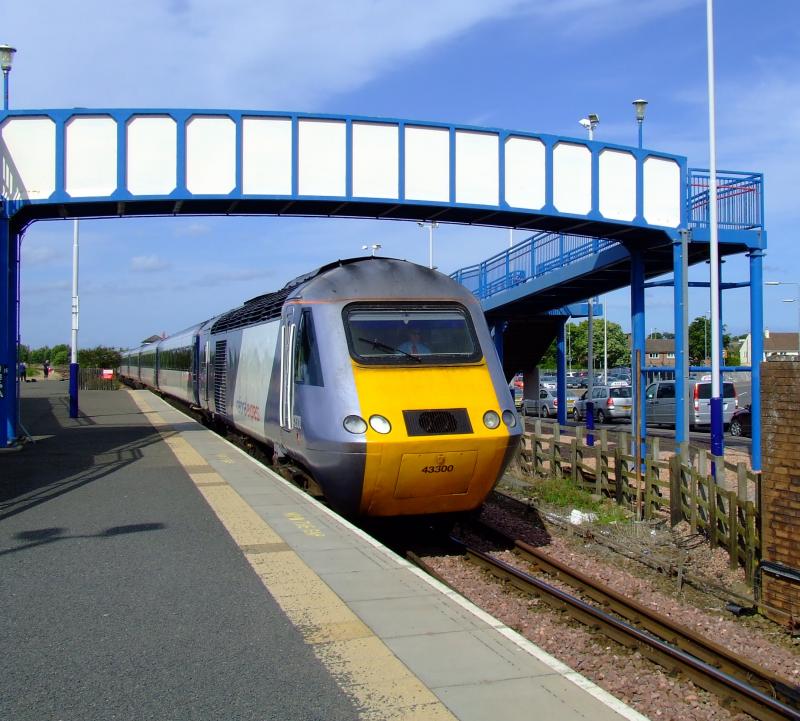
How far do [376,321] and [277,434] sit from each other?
8.76ft

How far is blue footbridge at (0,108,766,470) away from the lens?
624 inches

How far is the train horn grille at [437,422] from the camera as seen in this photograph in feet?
27.6

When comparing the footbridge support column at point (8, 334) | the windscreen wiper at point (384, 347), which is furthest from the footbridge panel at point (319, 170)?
the windscreen wiper at point (384, 347)

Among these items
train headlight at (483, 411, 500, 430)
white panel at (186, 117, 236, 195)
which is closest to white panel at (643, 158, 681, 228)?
white panel at (186, 117, 236, 195)

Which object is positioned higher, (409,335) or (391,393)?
(409,335)

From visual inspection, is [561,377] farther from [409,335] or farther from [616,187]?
[409,335]

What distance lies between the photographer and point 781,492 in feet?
26.2

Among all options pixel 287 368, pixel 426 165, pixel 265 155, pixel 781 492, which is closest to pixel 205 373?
pixel 265 155

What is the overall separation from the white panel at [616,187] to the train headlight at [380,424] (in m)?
10.0

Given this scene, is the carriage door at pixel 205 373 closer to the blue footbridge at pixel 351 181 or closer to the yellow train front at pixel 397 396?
the blue footbridge at pixel 351 181

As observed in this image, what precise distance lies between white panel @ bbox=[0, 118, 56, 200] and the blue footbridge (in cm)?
2

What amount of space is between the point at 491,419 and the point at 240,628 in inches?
158

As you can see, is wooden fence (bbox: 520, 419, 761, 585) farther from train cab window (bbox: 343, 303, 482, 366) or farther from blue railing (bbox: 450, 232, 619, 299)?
blue railing (bbox: 450, 232, 619, 299)

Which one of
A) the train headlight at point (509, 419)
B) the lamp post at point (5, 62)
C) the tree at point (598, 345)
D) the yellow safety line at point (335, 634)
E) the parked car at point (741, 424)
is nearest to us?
the yellow safety line at point (335, 634)
